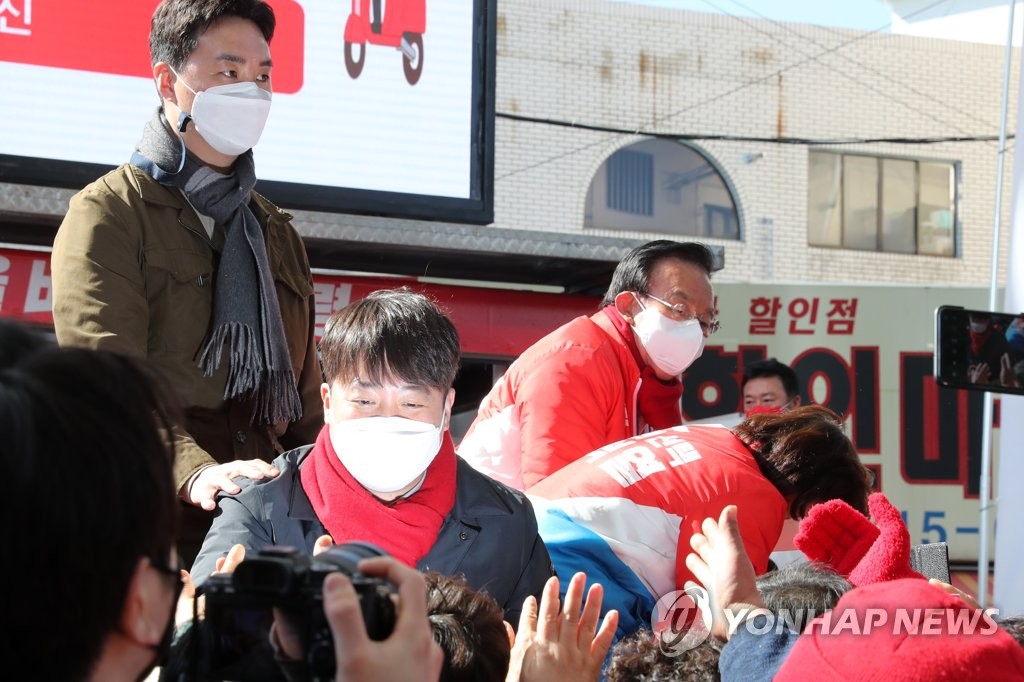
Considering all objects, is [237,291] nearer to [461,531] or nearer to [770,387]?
[461,531]

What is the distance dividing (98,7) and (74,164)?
60 cm

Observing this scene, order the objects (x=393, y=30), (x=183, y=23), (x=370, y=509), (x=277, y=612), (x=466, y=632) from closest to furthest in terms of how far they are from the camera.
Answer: (x=277, y=612) < (x=466, y=632) < (x=370, y=509) < (x=183, y=23) < (x=393, y=30)

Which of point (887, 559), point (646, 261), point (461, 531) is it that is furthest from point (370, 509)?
point (646, 261)

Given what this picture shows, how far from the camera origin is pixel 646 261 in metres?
3.51

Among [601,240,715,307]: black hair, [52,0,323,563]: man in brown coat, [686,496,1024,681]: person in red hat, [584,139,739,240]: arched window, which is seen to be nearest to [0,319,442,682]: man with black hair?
[686,496,1024,681]: person in red hat

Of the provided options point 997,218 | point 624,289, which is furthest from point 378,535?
point 997,218

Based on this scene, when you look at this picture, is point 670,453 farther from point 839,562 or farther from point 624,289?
point 624,289

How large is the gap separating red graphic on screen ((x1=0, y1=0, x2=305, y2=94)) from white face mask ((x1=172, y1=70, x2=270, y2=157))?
5.91 ft

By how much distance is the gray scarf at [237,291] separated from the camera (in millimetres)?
2463

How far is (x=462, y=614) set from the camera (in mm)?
1544

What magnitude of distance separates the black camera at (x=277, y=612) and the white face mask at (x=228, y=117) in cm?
159

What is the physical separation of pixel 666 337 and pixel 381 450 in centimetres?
144

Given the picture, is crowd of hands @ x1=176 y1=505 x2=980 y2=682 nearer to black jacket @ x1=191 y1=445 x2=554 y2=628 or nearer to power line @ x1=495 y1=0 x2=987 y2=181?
black jacket @ x1=191 y1=445 x2=554 y2=628

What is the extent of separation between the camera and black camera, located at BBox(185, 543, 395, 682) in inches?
40.7
